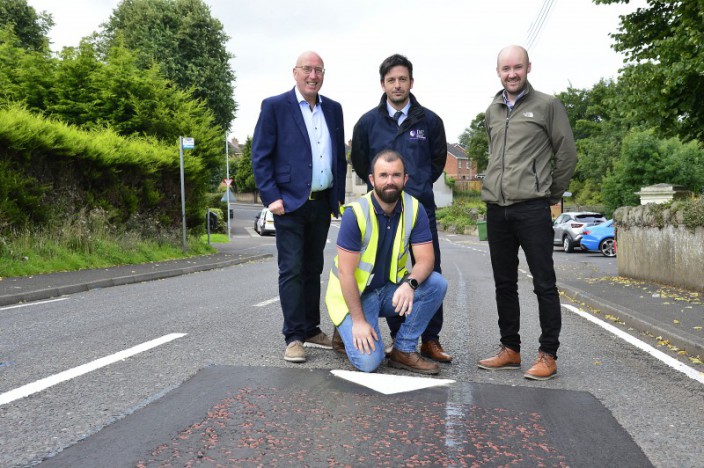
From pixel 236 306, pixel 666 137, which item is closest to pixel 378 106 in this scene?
pixel 236 306

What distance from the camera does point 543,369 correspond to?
14.2 ft

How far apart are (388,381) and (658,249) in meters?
8.74

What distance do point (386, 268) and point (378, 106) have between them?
1.22 m

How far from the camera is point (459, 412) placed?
3.43 m

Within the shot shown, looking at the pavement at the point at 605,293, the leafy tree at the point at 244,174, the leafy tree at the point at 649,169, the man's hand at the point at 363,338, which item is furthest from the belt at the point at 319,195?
the leafy tree at the point at 244,174

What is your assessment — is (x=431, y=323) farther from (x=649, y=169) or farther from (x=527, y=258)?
(x=649, y=169)

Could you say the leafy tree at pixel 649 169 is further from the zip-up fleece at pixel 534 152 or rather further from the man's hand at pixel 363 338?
the man's hand at pixel 363 338

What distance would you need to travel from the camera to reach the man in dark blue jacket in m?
4.60

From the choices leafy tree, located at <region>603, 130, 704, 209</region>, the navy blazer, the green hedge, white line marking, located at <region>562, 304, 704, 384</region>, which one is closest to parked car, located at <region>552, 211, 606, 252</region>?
leafy tree, located at <region>603, 130, 704, 209</region>

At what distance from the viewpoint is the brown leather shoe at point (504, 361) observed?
4539 mm

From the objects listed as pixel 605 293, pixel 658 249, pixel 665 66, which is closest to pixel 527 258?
pixel 605 293

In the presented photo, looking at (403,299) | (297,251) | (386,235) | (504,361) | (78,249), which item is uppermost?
(386,235)

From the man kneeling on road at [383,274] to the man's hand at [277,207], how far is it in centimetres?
60

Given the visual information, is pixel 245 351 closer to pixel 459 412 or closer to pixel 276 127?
pixel 276 127
